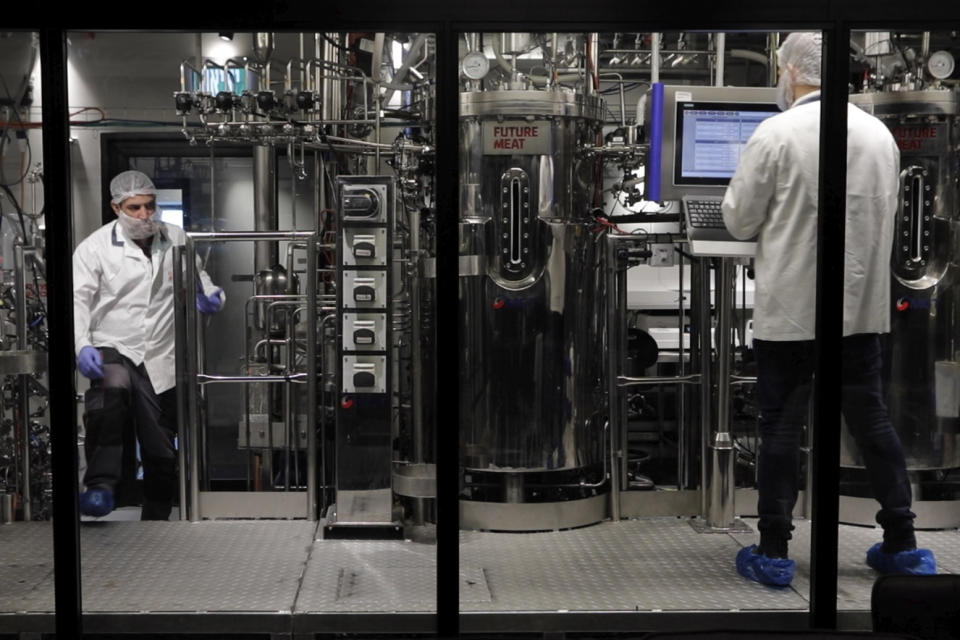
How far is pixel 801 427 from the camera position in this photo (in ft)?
11.2

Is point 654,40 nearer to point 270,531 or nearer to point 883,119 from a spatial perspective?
point 883,119

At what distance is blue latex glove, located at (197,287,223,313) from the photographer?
4340 mm

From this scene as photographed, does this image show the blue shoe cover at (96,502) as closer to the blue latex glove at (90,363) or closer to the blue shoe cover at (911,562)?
the blue latex glove at (90,363)

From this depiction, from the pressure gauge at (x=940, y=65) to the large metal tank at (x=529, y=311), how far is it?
1194 millimetres

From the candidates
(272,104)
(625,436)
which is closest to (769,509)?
(625,436)

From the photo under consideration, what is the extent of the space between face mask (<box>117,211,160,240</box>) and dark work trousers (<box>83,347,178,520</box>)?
0.48m

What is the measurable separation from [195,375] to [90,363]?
1.49ft

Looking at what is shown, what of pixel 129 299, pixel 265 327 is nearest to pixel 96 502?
pixel 129 299

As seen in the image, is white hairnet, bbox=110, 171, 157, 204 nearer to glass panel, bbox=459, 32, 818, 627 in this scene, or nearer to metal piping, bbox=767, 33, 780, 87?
glass panel, bbox=459, 32, 818, 627

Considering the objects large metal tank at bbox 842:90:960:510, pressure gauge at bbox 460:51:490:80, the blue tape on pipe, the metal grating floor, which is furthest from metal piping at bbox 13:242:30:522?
large metal tank at bbox 842:90:960:510

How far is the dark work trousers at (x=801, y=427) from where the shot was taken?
3316mm

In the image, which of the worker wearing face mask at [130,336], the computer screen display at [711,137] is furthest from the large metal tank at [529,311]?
the worker wearing face mask at [130,336]

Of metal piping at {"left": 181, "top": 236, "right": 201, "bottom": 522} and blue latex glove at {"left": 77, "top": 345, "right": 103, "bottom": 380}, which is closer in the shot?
metal piping at {"left": 181, "top": 236, "right": 201, "bottom": 522}

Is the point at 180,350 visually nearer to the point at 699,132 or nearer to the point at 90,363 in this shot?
the point at 90,363
